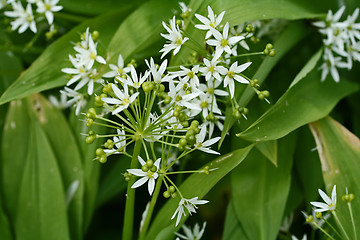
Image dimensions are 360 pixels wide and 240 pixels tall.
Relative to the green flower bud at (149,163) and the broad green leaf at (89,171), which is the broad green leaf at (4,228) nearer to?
the broad green leaf at (89,171)

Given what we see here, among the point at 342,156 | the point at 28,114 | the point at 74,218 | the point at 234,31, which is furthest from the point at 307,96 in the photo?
the point at 28,114

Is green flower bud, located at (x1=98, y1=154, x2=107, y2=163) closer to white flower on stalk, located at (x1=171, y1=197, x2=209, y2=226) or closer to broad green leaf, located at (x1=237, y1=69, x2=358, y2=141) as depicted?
white flower on stalk, located at (x1=171, y1=197, x2=209, y2=226)

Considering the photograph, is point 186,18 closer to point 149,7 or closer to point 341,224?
point 149,7

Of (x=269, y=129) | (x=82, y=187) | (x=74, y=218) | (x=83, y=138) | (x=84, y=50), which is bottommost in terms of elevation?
(x=74, y=218)

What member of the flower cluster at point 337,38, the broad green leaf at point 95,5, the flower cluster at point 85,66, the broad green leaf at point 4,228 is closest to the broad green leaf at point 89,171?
the flower cluster at point 85,66

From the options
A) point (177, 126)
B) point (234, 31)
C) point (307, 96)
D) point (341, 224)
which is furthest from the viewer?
point (307, 96)

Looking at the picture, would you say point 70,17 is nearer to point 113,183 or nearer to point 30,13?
point 30,13

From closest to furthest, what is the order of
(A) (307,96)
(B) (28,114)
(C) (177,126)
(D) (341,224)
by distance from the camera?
1. (C) (177,126)
2. (D) (341,224)
3. (A) (307,96)
4. (B) (28,114)
